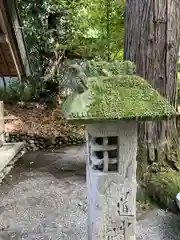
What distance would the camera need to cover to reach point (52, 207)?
13.7 feet

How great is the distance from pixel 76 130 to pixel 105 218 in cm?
536

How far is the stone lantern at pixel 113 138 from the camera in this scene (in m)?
2.09

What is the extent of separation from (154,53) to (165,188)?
1.67 meters

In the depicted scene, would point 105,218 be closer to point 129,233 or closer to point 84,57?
point 129,233

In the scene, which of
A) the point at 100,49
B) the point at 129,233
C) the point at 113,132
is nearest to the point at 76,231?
the point at 129,233

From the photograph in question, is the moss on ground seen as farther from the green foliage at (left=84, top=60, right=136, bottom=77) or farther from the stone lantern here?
the green foliage at (left=84, top=60, right=136, bottom=77)

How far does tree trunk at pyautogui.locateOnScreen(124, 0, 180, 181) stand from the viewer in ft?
12.6

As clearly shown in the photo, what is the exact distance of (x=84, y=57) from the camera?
8164 mm

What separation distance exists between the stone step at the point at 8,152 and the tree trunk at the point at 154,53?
251 cm

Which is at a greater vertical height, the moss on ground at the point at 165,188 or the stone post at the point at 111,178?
the stone post at the point at 111,178

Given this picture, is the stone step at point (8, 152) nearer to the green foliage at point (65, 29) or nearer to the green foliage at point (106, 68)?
the green foliage at point (65, 29)

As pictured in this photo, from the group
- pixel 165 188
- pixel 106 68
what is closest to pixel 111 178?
pixel 106 68

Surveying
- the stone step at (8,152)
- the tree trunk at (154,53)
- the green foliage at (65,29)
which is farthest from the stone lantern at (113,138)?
the green foliage at (65,29)

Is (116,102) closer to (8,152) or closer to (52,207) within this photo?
(52,207)
